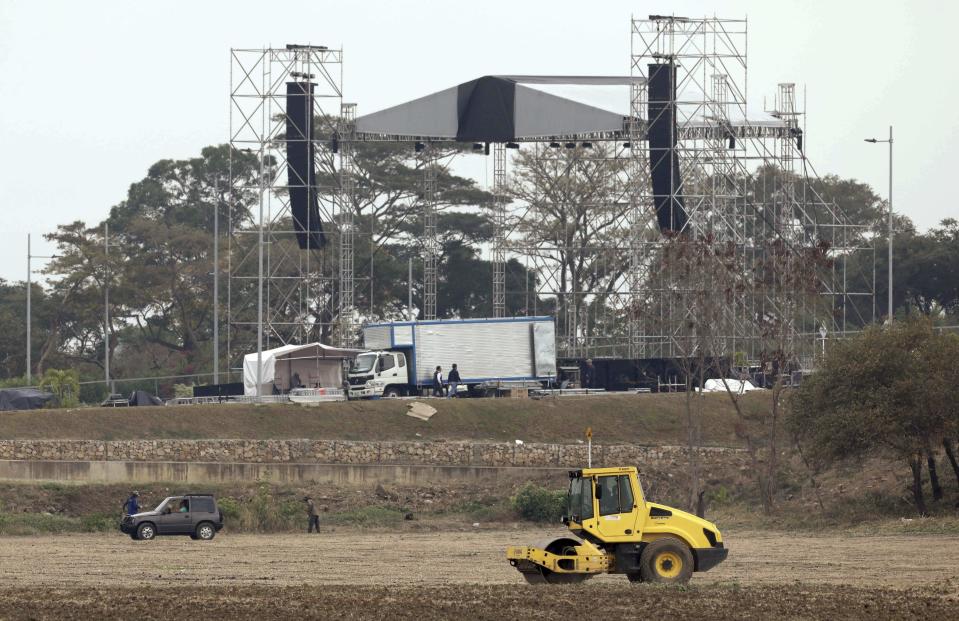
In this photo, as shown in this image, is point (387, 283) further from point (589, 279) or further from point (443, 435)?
point (443, 435)

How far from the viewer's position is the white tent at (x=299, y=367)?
60.8 metres

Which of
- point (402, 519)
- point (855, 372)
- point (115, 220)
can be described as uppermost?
point (115, 220)

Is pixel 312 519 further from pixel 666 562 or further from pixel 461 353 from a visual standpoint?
pixel 461 353

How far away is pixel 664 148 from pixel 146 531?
30.1m

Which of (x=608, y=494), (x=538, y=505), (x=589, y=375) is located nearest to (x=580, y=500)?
(x=608, y=494)

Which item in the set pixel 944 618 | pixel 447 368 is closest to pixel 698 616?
pixel 944 618

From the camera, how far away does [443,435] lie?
178 feet

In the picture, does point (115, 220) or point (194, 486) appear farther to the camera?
point (115, 220)

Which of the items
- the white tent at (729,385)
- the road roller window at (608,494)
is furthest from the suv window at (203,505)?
the white tent at (729,385)

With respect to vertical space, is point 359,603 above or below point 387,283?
below

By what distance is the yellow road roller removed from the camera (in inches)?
960

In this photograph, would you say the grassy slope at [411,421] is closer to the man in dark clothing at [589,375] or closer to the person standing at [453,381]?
the person standing at [453,381]

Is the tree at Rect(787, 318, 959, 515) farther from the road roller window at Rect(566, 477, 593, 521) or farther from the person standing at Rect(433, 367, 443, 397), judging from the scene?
the person standing at Rect(433, 367, 443, 397)

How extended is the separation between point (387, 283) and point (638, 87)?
2506 centimetres
